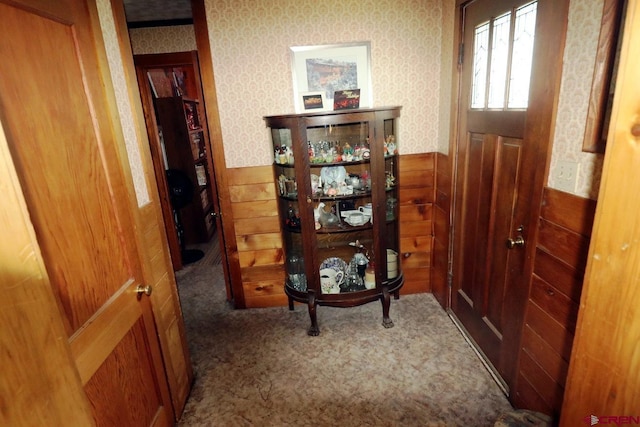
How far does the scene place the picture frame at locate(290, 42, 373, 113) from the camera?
2.34 metres

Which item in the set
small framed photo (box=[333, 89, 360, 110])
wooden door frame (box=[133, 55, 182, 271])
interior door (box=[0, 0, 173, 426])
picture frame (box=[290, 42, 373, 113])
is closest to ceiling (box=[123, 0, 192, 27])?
wooden door frame (box=[133, 55, 182, 271])

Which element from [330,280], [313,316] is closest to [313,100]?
[330,280]

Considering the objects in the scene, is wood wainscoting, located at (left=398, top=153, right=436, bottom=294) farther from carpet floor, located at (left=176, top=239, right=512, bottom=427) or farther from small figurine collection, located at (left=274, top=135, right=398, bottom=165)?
small figurine collection, located at (left=274, top=135, right=398, bottom=165)

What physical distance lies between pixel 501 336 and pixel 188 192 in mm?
3084

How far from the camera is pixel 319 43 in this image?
233 centimetres

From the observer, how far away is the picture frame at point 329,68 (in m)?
2.34

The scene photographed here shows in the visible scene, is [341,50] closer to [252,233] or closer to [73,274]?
[252,233]

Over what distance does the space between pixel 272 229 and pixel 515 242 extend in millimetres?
1648

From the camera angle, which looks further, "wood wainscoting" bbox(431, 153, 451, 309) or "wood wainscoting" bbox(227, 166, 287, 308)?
"wood wainscoting" bbox(227, 166, 287, 308)

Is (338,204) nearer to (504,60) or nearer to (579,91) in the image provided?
(504,60)

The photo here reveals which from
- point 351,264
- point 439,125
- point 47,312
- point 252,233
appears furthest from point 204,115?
point 47,312

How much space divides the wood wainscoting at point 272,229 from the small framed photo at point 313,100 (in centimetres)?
54

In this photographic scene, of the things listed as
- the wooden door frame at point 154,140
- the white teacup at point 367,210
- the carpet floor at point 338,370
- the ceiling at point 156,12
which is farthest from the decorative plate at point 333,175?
the ceiling at point 156,12

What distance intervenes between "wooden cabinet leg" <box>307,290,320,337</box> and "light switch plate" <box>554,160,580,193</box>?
160cm
